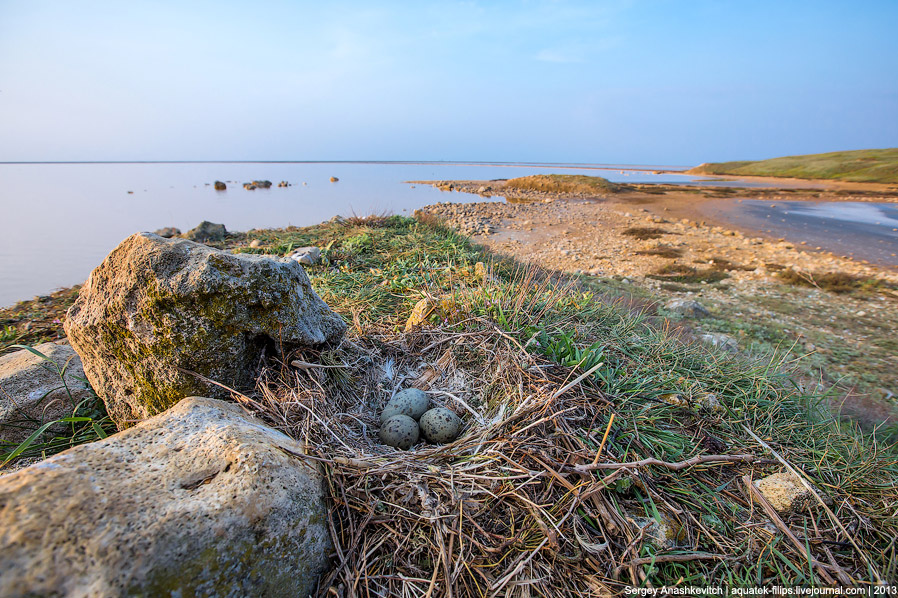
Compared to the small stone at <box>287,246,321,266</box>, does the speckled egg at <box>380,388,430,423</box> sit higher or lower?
lower

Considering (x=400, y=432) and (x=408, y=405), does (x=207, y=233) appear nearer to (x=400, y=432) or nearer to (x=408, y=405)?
(x=408, y=405)

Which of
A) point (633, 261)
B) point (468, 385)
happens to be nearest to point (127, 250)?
point (468, 385)

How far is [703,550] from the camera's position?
74.9 inches

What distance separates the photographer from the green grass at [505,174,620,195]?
1107 inches

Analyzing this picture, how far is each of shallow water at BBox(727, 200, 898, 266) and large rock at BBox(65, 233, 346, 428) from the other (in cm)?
1365

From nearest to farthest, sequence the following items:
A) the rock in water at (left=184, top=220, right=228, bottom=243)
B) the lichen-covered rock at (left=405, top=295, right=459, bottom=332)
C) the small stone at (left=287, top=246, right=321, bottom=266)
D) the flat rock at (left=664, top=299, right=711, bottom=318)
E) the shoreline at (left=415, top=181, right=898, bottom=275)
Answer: the lichen-covered rock at (left=405, top=295, right=459, bottom=332) → the small stone at (left=287, top=246, right=321, bottom=266) → the flat rock at (left=664, top=299, right=711, bottom=318) → the rock in water at (left=184, top=220, right=228, bottom=243) → the shoreline at (left=415, top=181, right=898, bottom=275)

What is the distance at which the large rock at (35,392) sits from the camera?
2.34 metres

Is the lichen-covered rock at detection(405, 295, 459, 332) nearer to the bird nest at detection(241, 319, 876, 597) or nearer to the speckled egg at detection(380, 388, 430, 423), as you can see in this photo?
the speckled egg at detection(380, 388, 430, 423)

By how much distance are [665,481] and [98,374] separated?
137 inches

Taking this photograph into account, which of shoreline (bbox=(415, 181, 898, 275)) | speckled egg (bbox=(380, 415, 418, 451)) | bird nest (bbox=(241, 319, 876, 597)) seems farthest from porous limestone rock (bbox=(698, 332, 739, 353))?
shoreline (bbox=(415, 181, 898, 275))

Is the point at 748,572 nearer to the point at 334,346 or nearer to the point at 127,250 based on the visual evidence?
the point at 334,346

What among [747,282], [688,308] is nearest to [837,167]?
[747,282]

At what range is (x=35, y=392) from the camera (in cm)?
250

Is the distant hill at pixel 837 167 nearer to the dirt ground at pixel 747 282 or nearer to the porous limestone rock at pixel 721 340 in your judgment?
the dirt ground at pixel 747 282
